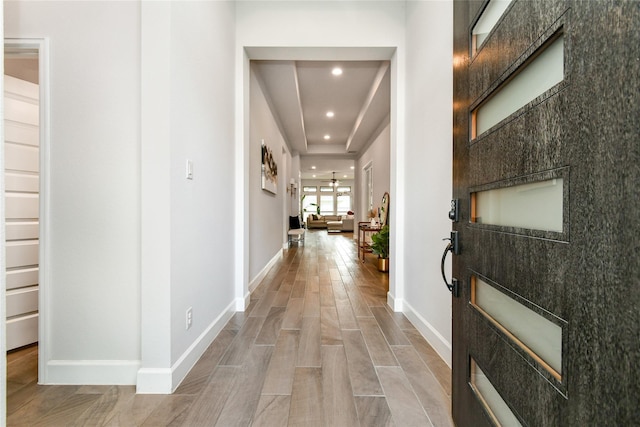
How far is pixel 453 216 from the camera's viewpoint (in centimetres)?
118

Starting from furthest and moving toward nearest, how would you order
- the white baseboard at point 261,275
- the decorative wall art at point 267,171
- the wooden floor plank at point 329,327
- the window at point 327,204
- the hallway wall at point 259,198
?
the window at point 327,204 → the decorative wall art at point 267,171 → the hallway wall at point 259,198 → the white baseboard at point 261,275 → the wooden floor plank at point 329,327

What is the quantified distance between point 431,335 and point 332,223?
35.5ft

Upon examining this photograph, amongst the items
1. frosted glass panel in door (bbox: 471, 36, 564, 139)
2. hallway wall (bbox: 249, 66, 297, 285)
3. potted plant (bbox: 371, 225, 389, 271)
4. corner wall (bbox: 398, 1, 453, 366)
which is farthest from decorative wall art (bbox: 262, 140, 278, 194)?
frosted glass panel in door (bbox: 471, 36, 564, 139)

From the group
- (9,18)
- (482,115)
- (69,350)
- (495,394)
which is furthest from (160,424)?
(9,18)

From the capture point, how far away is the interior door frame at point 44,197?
151cm

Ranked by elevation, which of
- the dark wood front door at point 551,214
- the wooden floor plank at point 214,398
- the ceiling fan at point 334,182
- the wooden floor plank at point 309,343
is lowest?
the wooden floor plank at point 214,398

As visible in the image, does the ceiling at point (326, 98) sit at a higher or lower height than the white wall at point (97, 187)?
higher

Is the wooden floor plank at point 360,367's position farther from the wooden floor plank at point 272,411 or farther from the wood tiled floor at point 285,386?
the wooden floor plank at point 272,411

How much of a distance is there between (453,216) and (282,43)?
2345 millimetres

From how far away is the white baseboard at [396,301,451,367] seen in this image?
1754 millimetres

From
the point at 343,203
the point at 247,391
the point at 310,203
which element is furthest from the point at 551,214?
the point at 343,203

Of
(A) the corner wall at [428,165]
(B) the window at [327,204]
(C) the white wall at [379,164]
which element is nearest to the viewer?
(A) the corner wall at [428,165]

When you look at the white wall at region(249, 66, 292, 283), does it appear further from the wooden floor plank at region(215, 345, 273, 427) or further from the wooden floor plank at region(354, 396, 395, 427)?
the wooden floor plank at region(354, 396, 395, 427)

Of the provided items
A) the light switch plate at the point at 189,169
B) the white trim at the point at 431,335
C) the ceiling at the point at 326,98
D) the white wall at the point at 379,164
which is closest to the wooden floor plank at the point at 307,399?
the white trim at the point at 431,335
